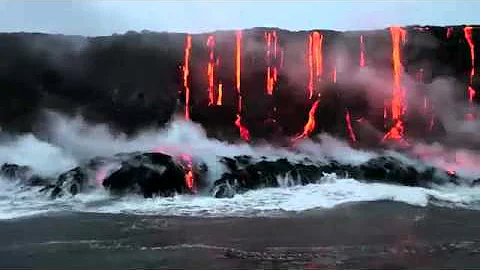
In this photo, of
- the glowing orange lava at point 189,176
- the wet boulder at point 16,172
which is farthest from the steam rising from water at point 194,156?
the glowing orange lava at point 189,176

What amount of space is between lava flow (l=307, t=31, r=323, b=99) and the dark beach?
A: 581cm

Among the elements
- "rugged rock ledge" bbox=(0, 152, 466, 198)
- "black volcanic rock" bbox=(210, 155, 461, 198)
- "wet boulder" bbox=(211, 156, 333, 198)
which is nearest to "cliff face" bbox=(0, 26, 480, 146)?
"black volcanic rock" bbox=(210, 155, 461, 198)

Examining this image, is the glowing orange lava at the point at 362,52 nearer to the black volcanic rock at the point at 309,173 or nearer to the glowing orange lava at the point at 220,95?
the black volcanic rock at the point at 309,173

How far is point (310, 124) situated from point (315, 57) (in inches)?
70.6

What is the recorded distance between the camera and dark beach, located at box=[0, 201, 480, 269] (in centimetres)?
713

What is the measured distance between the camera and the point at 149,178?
12.9m

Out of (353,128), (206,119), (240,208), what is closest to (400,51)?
(353,128)

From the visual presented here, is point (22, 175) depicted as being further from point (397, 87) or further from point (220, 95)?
point (397, 87)

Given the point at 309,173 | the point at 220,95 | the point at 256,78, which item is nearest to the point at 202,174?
the point at 309,173

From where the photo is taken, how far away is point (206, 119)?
1612cm

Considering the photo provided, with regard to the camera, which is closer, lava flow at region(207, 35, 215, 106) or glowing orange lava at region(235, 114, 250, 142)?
glowing orange lava at region(235, 114, 250, 142)

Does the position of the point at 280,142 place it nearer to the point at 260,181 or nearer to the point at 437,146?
the point at 260,181

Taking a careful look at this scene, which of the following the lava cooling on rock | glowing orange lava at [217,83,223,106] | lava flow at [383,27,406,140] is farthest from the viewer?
glowing orange lava at [217,83,223,106]

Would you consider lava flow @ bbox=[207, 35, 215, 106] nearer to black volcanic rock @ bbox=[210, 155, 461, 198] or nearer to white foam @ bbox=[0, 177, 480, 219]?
black volcanic rock @ bbox=[210, 155, 461, 198]
